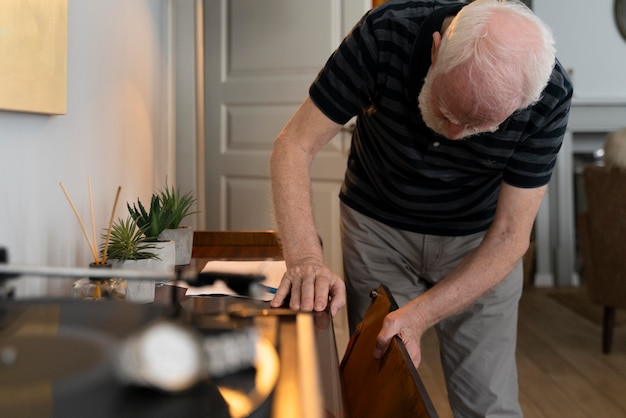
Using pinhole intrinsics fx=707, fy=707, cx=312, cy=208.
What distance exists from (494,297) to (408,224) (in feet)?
0.94

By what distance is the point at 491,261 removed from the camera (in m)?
1.46

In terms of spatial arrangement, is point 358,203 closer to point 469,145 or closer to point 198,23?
point 469,145

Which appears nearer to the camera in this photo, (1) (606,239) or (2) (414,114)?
(2) (414,114)

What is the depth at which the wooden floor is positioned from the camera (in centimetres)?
285

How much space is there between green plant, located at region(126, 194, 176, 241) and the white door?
1462 millimetres

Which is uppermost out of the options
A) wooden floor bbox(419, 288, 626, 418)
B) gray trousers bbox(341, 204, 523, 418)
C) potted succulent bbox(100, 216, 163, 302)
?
potted succulent bbox(100, 216, 163, 302)

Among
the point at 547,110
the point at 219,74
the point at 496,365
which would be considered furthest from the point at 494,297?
the point at 219,74

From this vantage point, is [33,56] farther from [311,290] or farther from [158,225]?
[311,290]

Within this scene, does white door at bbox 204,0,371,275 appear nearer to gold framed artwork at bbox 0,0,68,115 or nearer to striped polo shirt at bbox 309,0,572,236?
striped polo shirt at bbox 309,0,572,236

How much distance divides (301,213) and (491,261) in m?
0.41

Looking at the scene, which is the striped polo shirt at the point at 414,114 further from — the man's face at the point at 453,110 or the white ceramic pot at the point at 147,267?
the white ceramic pot at the point at 147,267

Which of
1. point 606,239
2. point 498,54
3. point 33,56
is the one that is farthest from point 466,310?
point 606,239

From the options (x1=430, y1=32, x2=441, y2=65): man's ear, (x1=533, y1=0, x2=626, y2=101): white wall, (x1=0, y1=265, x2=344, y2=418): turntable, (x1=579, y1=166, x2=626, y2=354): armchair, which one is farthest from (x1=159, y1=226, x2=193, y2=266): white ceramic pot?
(x1=533, y1=0, x2=626, y2=101): white wall

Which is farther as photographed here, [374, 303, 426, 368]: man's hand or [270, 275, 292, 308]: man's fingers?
[270, 275, 292, 308]: man's fingers
